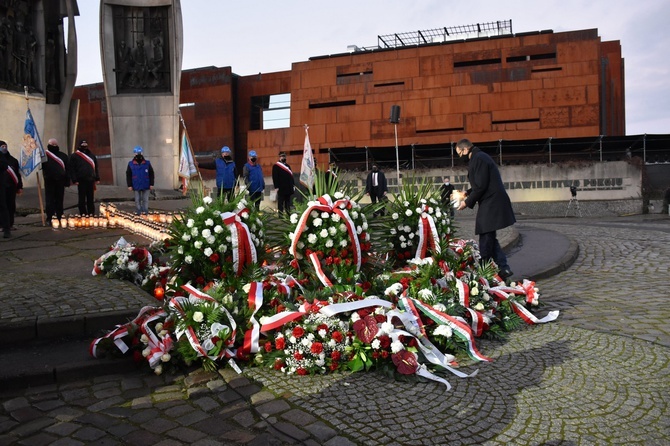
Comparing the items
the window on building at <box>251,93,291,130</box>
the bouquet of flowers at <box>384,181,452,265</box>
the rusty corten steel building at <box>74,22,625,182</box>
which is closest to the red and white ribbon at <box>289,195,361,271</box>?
the bouquet of flowers at <box>384,181,452,265</box>

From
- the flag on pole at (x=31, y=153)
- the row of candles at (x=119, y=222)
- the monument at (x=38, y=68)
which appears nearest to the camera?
the row of candles at (x=119, y=222)

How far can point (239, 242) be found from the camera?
4762mm

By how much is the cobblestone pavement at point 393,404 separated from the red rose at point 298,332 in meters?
0.29

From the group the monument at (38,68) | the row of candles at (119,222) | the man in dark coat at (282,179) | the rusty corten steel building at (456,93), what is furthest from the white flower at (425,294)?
the rusty corten steel building at (456,93)

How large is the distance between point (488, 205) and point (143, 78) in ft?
59.5

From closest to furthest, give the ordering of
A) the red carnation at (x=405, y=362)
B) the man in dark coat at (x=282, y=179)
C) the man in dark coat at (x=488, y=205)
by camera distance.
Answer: the red carnation at (x=405, y=362) → the man in dark coat at (x=488, y=205) → the man in dark coat at (x=282, y=179)

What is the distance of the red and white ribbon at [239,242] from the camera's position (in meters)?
4.75

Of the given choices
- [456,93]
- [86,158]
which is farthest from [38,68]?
[456,93]

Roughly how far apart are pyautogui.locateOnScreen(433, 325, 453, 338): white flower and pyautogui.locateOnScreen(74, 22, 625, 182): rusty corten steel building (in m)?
25.6

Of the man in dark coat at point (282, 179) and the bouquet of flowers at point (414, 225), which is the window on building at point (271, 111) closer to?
the man in dark coat at point (282, 179)

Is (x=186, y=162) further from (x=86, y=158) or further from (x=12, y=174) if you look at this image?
(x=12, y=174)

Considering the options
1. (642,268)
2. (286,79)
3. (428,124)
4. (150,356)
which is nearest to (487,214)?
(642,268)

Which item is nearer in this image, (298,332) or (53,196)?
(298,332)

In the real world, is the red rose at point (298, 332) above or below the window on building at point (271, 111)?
below
